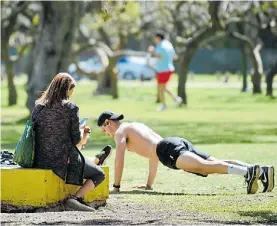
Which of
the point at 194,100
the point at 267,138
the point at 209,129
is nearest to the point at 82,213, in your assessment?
the point at 267,138

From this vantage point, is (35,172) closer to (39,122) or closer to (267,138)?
(39,122)

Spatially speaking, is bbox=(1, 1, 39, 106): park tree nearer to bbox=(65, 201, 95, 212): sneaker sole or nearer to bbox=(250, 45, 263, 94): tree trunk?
bbox=(250, 45, 263, 94): tree trunk

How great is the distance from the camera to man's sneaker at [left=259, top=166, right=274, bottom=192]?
11945 millimetres

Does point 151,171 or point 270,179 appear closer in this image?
point 270,179

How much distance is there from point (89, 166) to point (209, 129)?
44.1 ft

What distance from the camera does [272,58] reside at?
241 ft

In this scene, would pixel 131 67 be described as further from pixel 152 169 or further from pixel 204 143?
pixel 152 169

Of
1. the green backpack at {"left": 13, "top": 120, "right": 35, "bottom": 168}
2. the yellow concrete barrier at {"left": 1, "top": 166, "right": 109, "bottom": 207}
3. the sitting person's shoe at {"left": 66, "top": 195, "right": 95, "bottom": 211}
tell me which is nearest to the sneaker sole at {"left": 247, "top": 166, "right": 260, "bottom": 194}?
the sitting person's shoe at {"left": 66, "top": 195, "right": 95, "bottom": 211}

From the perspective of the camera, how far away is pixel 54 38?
2481 cm

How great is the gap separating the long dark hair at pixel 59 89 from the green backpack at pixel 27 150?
30 centimetres

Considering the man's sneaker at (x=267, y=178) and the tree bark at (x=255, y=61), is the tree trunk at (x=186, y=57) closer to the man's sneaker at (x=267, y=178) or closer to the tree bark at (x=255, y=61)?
the tree bark at (x=255, y=61)

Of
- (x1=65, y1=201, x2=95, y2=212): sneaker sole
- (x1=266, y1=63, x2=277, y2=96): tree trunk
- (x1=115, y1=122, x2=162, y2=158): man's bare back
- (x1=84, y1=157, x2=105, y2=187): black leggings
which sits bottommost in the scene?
(x1=266, y1=63, x2=277, y2=96): tree trunk

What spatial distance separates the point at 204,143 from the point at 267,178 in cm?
821

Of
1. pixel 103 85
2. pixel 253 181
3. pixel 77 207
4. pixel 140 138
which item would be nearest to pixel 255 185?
pixel 253 181
